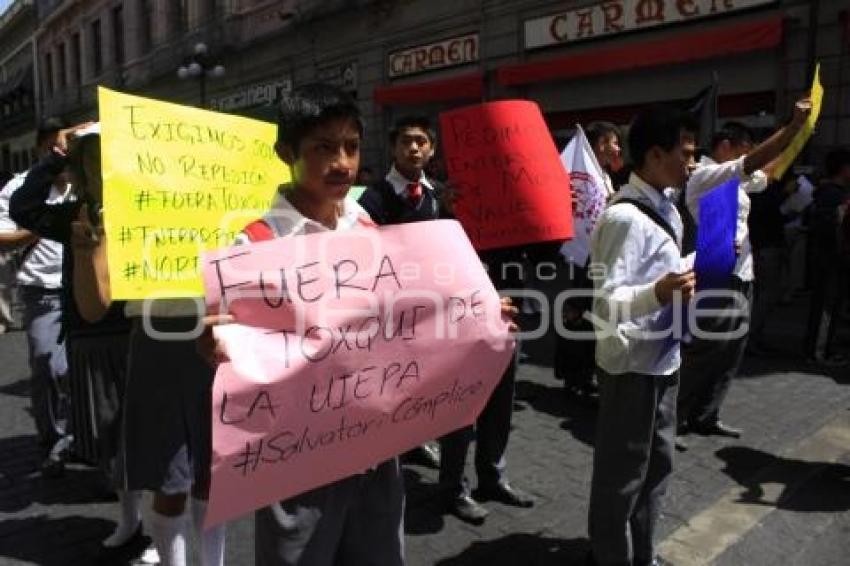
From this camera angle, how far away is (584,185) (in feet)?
16.4

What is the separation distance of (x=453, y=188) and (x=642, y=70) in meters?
9.22

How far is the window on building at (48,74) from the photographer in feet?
141

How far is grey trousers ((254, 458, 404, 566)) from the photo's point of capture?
6.35 ft

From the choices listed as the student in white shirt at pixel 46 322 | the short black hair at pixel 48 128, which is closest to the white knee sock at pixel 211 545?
the student in white shirt at pixel 46 322

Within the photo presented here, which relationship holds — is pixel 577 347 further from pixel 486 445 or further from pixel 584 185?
pixel 486 445

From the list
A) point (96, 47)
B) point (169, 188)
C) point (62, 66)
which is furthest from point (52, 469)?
point (62, 66)

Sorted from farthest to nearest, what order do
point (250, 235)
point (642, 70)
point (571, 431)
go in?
point (642, 70) → point (571, 431) → point (250, 235)

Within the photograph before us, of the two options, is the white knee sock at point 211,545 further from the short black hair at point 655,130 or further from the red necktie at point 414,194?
the short black hair at point 655,130

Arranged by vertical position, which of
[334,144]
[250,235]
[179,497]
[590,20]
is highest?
[590,20]

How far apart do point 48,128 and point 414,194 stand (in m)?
2.35

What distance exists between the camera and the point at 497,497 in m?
3.77

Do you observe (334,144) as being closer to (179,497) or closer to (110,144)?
(110,144)

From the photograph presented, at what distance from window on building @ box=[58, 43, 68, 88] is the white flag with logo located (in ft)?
136

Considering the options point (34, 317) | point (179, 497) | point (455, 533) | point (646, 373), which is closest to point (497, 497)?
point (455, 533)
